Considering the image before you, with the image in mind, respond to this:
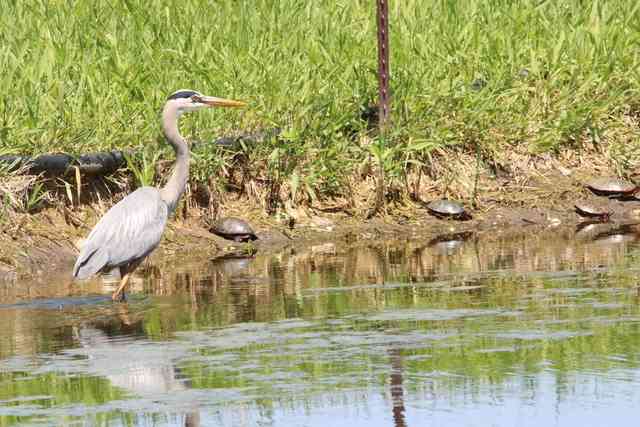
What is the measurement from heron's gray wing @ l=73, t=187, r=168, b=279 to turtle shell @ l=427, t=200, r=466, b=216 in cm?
294

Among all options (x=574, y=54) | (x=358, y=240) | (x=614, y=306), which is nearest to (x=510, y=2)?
(x=574, y=54)

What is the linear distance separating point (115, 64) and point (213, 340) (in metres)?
5.10

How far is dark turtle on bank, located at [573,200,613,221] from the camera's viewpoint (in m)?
12.3

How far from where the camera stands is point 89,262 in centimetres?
921

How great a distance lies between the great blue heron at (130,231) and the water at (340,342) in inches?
8.3

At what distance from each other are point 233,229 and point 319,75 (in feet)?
6.38

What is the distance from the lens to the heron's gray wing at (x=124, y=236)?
919 cm

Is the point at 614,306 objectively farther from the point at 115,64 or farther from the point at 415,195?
the point at 115,64

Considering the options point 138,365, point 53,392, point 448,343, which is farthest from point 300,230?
point 53,392

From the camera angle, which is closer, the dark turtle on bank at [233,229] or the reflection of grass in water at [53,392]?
the reflection of grass in water at [53,392]

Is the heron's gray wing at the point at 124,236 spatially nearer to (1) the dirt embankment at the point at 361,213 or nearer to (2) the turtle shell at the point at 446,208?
(1) the dirt embankment at the point at 361,213

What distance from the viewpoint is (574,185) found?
12.7 metres

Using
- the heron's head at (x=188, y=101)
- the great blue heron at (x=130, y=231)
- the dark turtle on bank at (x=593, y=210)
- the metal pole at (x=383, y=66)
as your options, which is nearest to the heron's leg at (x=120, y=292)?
the great blue heron at (x=130, y=231)

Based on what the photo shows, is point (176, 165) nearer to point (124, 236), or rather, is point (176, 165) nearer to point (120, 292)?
point (124, 236)
